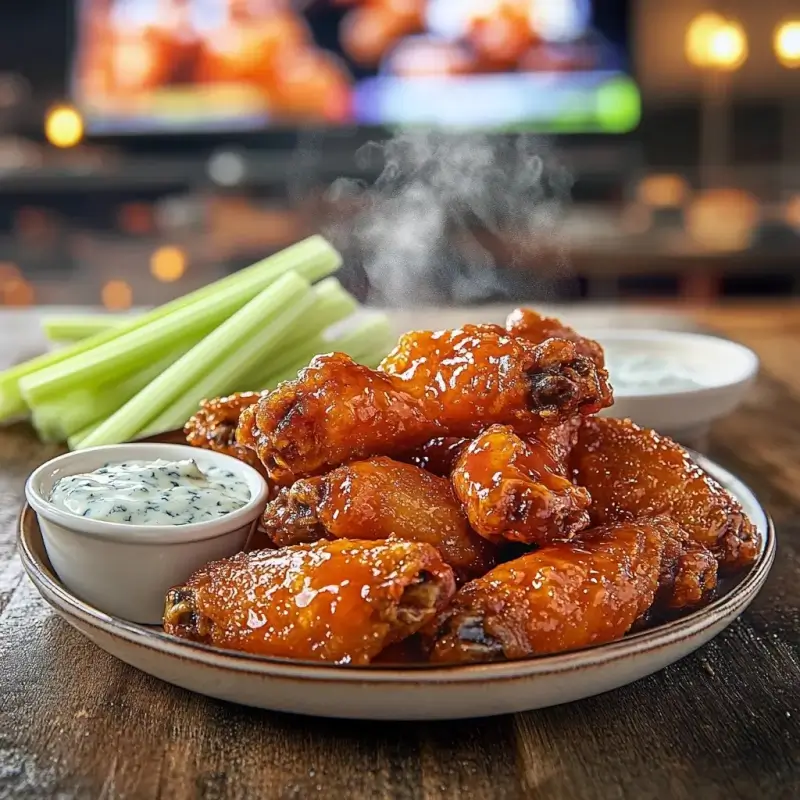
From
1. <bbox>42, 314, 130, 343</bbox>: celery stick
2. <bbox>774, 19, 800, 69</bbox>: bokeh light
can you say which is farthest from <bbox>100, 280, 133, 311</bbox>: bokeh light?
<bbox>42, 314, 130, 343</bbox>: celery stick

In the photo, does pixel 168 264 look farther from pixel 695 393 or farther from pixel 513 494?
pixel 513 494

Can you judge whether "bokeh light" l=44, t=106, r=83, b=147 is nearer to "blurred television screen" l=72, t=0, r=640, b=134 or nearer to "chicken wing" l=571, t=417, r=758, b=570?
Answer: "blurred television screen" l=72, t=0, r=640, b=134

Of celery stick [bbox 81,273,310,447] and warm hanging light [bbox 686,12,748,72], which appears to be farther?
warm hanging light [bbox 686,12,748,72]

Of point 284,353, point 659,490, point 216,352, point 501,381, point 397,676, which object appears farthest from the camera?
point 284,353

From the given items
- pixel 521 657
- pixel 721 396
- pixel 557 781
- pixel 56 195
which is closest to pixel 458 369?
pixel 521 657

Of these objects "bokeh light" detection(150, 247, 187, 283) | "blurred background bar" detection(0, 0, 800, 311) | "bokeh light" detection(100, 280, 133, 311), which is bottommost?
"bokeh light" detection(100, 280, 133, 311)

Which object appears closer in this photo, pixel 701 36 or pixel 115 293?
pixel 701 36

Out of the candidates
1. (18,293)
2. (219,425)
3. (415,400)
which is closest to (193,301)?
(219,425)

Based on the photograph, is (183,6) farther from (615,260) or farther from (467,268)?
(615,260)
